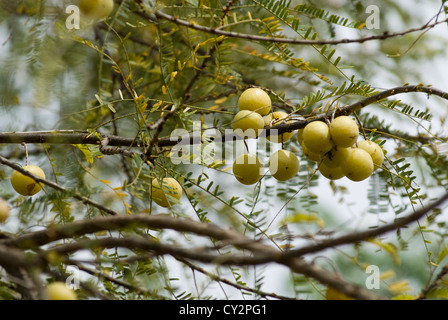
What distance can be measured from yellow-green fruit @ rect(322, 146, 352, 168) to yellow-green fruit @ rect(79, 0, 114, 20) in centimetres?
46

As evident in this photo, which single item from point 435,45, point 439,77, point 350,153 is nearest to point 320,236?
point 350,153

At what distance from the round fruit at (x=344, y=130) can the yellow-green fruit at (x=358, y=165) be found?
3 centimetres

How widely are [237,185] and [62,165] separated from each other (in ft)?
2.33

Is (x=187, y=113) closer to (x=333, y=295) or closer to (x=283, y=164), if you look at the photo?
(x=283, y=164)

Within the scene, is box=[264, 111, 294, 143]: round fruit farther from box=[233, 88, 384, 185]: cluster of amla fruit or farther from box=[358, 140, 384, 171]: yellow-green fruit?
box=[358, 140, 384, 171]: yellow-green fruit

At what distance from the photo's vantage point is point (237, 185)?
5.12ft

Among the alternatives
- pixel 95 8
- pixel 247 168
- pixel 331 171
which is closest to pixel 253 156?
pixel 247 168

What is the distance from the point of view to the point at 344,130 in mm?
792

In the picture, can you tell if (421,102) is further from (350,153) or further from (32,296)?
(32,296)

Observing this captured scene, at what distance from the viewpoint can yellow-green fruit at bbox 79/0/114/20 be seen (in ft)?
2.72

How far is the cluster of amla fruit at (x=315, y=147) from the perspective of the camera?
80 centimetres

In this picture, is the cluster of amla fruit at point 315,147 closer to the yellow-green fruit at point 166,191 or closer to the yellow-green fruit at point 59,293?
the yellow-green fruit at point 166,191

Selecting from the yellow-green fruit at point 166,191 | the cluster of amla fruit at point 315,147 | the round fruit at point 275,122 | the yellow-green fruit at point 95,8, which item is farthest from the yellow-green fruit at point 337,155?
the yellow-green fruit at point 95,8

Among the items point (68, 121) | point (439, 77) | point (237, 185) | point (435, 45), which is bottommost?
point (68, 121)
